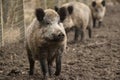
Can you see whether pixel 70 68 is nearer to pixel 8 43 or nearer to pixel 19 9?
pixel 8 43

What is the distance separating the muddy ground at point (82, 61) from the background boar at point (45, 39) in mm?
368

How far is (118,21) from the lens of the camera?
47.5 feet

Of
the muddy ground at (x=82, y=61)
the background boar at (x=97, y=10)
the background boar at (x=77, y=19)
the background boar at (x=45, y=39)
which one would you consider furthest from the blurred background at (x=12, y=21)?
the background boar at (x=97, y=10)

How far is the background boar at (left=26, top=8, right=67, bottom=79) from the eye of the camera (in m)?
5.96

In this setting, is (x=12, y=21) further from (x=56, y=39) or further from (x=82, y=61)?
(x=56, y=39)

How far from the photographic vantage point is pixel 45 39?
6.01 meters

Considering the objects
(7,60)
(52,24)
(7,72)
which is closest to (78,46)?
(7,60)

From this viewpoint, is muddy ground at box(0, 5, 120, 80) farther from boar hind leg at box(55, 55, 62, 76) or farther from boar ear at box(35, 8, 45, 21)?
boar ear at box(35, 8, 45, 21)

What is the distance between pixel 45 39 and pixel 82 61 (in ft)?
6.86

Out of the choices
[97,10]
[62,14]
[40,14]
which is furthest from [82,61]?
[97,10]

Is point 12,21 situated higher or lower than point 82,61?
higher

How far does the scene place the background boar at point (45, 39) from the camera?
5.96m

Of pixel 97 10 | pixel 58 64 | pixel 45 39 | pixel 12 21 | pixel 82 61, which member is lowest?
pixel 82 61

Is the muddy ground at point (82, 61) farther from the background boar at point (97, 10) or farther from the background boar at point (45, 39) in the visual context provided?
the background boar at point (97, 10)
